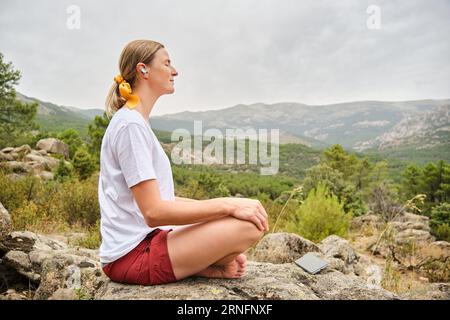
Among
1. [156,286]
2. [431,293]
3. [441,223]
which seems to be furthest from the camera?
[441,223]

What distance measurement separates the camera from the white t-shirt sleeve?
1757mm

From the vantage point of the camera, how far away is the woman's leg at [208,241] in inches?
73.3

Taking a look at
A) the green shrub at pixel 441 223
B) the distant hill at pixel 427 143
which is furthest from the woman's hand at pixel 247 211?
the distant hill at pixel 427 143

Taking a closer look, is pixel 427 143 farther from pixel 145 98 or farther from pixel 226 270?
pixel 145 98

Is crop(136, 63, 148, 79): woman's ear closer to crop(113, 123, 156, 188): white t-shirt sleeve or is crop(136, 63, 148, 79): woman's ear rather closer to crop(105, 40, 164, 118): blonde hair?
crop(105, 40, 164, 118): blonde hair

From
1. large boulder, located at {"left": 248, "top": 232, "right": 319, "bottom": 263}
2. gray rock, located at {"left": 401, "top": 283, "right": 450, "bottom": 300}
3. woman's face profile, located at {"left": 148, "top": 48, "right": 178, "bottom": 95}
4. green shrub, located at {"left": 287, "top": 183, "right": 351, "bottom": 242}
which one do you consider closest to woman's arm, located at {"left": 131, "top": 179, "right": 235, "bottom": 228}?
woman's face profile, located at {"left": 148, "top": 48, "right": 178, "bottom": 95}

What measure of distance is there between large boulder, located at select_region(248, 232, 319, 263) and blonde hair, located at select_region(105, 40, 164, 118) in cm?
255

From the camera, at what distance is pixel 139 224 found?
1970 mm

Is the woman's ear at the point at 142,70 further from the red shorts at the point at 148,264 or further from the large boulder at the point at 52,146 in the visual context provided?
the large boulder at the point at 52,146

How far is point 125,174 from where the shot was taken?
179cm

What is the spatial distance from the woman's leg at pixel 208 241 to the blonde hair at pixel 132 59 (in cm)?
80

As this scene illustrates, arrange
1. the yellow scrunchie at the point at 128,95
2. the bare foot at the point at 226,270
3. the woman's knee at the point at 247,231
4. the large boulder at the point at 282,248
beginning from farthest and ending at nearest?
the large boulder at the point at 282,248
the bare foot at the point at 226,270
the yellow scrunchie at the point at 128,95
the woman's knee at the point at 247,231

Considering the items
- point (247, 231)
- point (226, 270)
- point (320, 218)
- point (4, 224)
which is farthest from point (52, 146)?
point (247, 231)

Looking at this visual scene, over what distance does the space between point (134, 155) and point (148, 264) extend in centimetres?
A: 60
